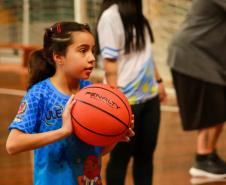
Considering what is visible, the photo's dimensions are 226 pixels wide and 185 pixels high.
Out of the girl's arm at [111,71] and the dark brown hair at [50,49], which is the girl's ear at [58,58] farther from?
the girl's arm at [111,71]

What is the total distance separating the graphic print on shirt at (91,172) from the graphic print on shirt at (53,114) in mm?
185

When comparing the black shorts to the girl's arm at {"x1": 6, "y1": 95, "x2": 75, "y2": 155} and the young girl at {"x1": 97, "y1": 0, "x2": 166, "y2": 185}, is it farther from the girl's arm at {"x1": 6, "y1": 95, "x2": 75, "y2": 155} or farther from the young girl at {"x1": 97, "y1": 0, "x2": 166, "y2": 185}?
the girl's arm at {"x1": 6, "y1": 95, "x2": 75, "y2": 155}

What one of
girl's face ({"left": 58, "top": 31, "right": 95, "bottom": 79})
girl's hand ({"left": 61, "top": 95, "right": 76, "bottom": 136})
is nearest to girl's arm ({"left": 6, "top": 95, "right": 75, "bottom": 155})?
girl's hand ({"left": 61, "top": 95, "right": 76, "bottom": 136})

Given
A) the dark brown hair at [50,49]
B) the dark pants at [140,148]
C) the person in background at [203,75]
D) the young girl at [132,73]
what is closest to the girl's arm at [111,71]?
the young girl at [132,73]

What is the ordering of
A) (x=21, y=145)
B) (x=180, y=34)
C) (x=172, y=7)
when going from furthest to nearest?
(x=172, y=7), (x=180, y=34), (x=21, y=145)

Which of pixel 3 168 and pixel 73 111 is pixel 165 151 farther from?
pixel 73 111

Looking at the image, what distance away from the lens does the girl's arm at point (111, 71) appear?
2842mm

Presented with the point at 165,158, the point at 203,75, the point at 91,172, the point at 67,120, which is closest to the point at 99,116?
the point at 67,120

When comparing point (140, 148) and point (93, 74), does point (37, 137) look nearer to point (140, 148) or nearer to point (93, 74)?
point (140, 148)

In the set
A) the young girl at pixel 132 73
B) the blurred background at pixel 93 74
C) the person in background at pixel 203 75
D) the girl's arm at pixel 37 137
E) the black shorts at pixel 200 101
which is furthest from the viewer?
the blurred background at pixel 93 74

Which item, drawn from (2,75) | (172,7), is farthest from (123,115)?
(2,75)

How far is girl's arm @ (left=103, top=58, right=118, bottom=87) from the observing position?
2842mm

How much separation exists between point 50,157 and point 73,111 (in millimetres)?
204

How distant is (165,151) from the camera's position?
4883mm
